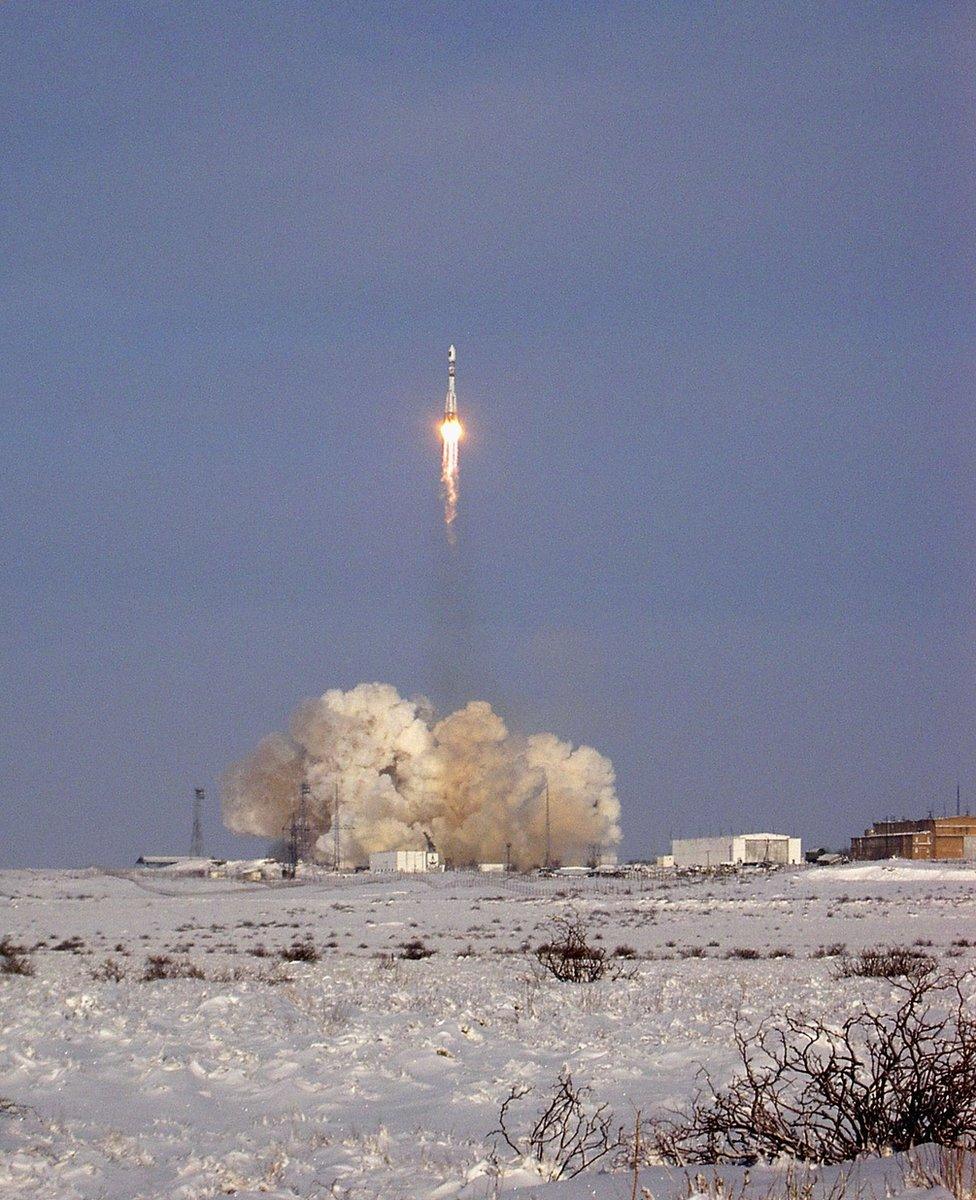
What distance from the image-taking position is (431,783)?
94.9m

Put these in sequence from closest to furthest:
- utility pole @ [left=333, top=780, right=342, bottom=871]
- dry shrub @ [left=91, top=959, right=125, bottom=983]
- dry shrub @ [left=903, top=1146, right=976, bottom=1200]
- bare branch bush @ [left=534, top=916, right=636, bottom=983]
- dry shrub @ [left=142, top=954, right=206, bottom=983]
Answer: dry shrub @ [left=903, top=1146, right=976, bottom=1200], bare branch bush @ [left=534, top=916, right=636, bottom=983], dry shrub @ [left=91, top=959, right=125, bottom=983], dry shrub @ [left=142, top=954, right=206, bottom=983], utility pole @ [left=333, top=780, right=342, bottom=871]

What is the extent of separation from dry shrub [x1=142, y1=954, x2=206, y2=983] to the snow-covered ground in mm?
348

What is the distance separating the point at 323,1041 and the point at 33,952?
18.9 meters

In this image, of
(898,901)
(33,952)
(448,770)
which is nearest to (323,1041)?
(33,952)

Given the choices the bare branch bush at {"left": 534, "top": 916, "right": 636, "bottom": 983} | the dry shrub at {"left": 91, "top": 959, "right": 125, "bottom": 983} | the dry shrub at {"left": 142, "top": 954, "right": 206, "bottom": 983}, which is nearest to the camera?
the bare branch bush at {"left": 534, "top": 916, "right": 636, "bottom": 983}

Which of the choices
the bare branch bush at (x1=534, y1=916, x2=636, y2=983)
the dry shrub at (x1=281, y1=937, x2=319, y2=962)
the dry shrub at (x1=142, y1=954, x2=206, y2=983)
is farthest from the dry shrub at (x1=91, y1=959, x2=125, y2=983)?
the bare branch bush at (x1=534, y1=916, x2=636, y2=983)

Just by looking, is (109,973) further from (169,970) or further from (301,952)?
(301,952)

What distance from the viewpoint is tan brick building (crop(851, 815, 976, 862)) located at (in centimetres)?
10150

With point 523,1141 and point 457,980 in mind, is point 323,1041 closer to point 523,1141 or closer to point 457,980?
point 523,1141

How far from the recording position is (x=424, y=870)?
86.8 meters

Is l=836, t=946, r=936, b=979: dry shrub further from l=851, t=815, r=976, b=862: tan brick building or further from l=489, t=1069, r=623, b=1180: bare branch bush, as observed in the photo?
l=851, t=815, r=976, b=862: tan brick building

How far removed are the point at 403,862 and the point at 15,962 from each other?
6175 cm

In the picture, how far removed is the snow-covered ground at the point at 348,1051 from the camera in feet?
31.3

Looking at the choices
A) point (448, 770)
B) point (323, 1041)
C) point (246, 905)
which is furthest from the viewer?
point (448, 770)
